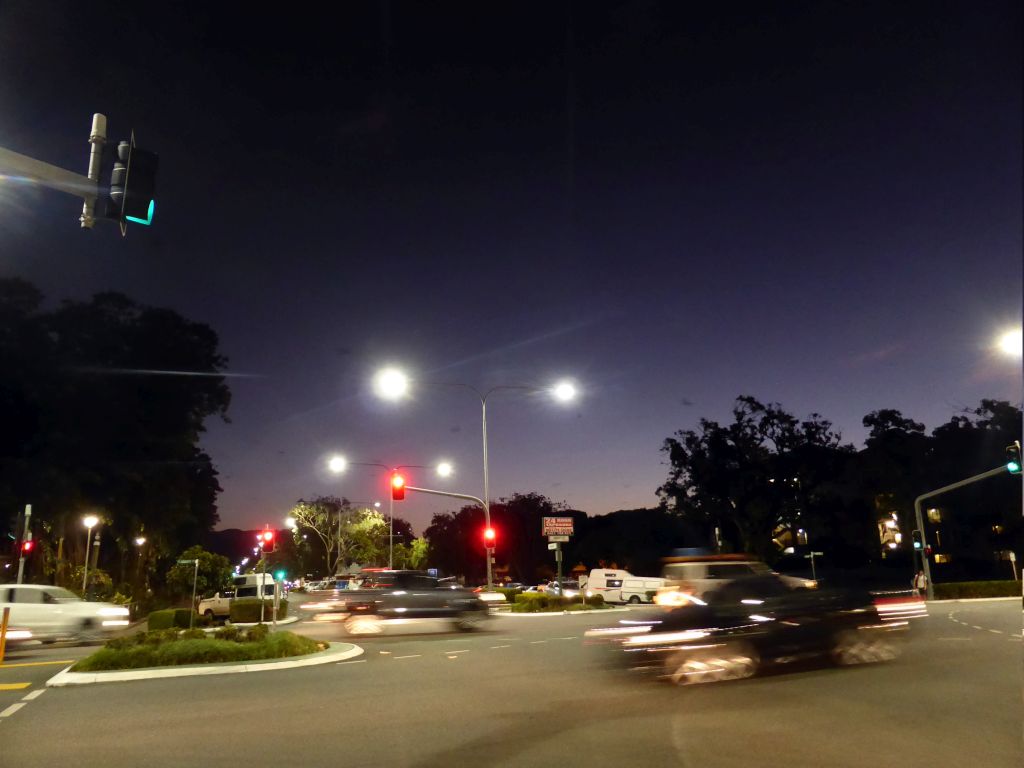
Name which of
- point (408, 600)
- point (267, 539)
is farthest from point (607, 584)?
point (267, 539)

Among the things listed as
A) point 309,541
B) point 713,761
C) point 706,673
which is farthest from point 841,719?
point 309,541

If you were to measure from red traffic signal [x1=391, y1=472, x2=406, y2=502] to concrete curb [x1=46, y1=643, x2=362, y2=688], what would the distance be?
13.2m

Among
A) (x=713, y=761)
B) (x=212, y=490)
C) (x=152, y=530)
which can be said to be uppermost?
(x=212, y=490)

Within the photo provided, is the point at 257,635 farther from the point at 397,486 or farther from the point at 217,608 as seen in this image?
the point at 217,608

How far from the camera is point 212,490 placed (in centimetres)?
4722

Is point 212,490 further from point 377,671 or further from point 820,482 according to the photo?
point 820,482

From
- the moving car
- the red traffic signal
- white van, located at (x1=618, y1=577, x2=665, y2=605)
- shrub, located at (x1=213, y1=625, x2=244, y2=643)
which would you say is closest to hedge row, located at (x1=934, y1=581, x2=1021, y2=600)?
white van, located at (x1=618, y1=577, x2=665, y2=605)

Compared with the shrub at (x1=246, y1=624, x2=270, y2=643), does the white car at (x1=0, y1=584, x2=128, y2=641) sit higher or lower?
higher

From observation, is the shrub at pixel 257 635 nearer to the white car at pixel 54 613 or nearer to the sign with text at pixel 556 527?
the white car at pixel 54 613

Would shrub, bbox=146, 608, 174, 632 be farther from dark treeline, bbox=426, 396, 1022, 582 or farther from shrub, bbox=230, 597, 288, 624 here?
dark treeline, bbox=426, 396, 1022, 582

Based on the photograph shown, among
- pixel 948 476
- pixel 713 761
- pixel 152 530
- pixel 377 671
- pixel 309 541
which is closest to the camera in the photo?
pixel 713 761

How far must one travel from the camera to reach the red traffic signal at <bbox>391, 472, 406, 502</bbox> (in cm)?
2828

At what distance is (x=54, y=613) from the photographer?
21.8 metres

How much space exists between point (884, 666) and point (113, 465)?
101 feet
